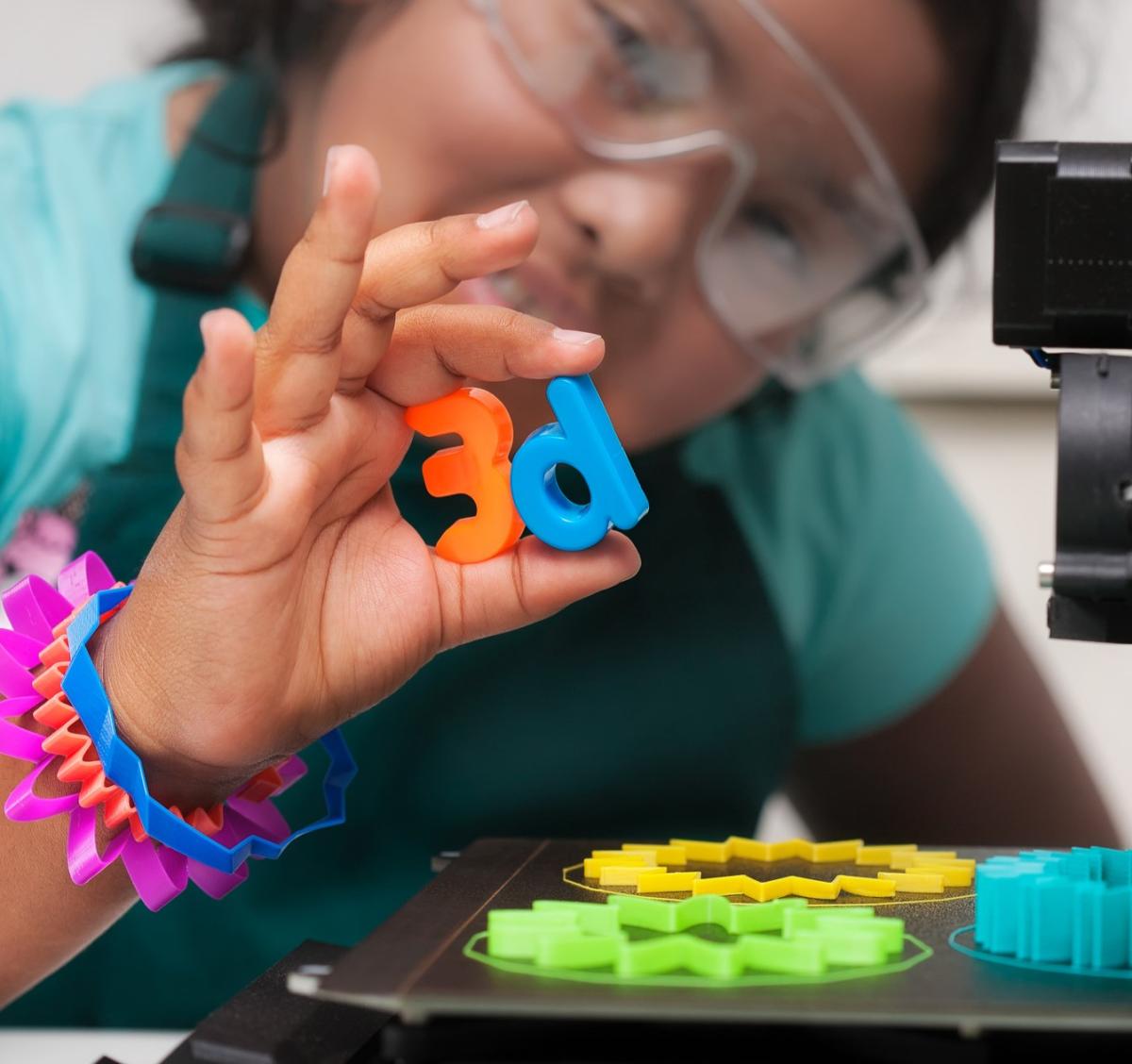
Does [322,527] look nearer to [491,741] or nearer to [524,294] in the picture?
[524,294]

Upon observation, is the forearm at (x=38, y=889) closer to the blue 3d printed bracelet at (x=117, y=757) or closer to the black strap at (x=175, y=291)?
the blue 3d printed bracelet at (x=117, y=757)

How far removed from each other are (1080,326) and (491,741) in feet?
2.47

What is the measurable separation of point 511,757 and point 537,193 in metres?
0.50

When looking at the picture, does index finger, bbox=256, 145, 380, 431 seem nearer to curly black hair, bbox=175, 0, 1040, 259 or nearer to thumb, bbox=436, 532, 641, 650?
thumb, bbox=436, 532, 641, 650

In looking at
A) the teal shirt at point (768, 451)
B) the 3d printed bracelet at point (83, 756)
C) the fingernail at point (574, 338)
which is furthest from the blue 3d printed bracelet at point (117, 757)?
the teal shirt at point (768, 451)

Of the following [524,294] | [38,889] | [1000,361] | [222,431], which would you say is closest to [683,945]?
[222,431]

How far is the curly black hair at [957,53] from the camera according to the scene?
1.12m

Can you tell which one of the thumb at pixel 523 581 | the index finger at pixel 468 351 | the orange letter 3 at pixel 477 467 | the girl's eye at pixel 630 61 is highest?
the girl's eye at pixel 630 61

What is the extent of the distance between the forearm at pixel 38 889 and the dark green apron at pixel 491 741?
43cm

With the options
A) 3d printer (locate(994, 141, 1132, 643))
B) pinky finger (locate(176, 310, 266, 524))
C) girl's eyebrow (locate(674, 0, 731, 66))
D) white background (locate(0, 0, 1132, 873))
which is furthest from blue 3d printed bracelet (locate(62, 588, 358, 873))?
white background (locate(0, 0, 1132, 873))

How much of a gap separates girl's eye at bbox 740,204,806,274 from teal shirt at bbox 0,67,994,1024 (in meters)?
0.21

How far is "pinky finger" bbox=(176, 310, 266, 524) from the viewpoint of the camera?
21.8 inches

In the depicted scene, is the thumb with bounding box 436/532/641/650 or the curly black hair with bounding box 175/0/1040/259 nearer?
the thumb with bounding box 436/532/641/650

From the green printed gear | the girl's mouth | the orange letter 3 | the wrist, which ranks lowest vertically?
the green printed gear
